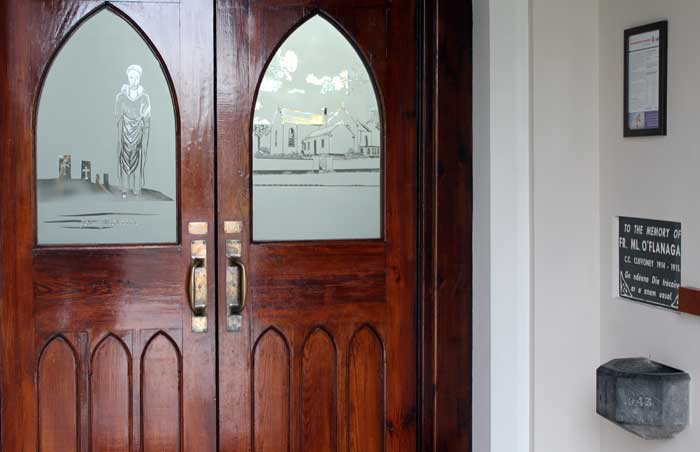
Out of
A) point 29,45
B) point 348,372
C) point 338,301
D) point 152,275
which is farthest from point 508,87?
point 29,45

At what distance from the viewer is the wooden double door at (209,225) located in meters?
2.69

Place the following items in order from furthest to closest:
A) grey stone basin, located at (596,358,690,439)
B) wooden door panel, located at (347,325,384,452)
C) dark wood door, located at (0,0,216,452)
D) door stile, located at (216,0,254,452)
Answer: wooden door panel, located at (347,325,384,452) → door stile, located at (216,0,254,452) → dark wood door, located at (0,0,216,452) → grey stone basin, located at (596,358,690,439)

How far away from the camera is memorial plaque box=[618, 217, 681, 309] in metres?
2.38

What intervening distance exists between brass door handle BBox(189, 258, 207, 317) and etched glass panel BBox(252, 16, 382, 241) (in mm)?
198

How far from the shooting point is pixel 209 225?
276 centimetres

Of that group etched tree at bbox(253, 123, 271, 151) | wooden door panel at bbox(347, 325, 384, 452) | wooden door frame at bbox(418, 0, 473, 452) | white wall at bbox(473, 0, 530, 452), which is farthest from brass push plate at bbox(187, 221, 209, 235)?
white wall at bbox(473, 0, 530, 452)

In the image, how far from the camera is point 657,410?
2309 millimetres

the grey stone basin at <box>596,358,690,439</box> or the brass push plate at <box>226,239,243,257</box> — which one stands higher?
the brass push plate at <box>226,239,243,257</box>

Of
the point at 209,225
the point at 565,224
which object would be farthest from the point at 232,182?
the point at 565,224

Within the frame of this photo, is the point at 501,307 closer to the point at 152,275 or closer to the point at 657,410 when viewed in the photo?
the point at 657,410

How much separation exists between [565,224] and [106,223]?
1.40 metres

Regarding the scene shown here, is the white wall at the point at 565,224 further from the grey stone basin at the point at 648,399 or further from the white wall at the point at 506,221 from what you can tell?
the grey stone basin at the point at 648,399

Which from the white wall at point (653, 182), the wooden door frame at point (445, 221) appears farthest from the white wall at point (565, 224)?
the wooden door frame at point (445, 221)

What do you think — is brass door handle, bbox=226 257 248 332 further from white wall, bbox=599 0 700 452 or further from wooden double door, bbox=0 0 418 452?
white wall, bbox=599 0 700 452
